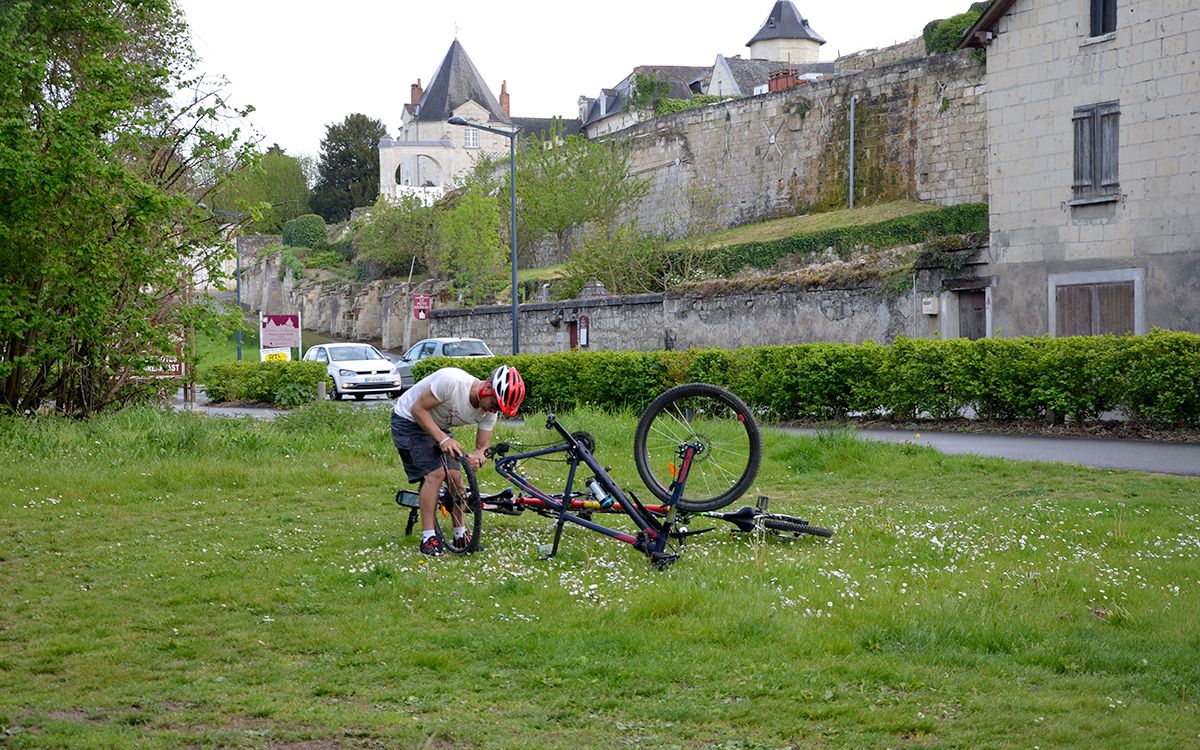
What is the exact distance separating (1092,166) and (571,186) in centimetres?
3174

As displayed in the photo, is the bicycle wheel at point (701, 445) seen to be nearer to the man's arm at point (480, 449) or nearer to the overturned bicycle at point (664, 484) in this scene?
Result: the overturned bicycle at point (664, 484)

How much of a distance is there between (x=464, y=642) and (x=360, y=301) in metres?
55.9

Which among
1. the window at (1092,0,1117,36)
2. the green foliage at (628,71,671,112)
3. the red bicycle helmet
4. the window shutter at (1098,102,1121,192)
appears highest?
the green foliage at (628,71,671,112)

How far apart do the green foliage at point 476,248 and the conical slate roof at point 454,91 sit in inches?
1509

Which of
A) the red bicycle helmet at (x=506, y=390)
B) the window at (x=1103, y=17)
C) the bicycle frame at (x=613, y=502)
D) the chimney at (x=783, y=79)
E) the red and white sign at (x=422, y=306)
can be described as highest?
the chimney at (x=783, y=79)

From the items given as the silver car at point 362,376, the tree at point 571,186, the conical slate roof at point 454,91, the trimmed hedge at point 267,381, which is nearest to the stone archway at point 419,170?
the conical slate roof at point 454,91

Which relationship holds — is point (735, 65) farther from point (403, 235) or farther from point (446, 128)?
point (403, 235)

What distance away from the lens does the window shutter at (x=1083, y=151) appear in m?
23.2

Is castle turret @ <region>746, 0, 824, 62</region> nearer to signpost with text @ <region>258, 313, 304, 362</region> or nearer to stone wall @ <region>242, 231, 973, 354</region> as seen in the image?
stone wall @ <region>242, 231, 973, 354</region>

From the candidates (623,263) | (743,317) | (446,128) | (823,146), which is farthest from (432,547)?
(446,128)

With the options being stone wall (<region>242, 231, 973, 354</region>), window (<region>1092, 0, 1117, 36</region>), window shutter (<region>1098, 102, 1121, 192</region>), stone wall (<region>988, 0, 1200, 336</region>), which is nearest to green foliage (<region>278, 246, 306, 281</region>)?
stone wall (<region>242, 231, 973, 354</region>)

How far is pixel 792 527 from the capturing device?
8289mm

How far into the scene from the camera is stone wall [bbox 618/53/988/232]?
139 feet

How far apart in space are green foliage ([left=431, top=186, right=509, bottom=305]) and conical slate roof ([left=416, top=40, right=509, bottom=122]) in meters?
38.3
